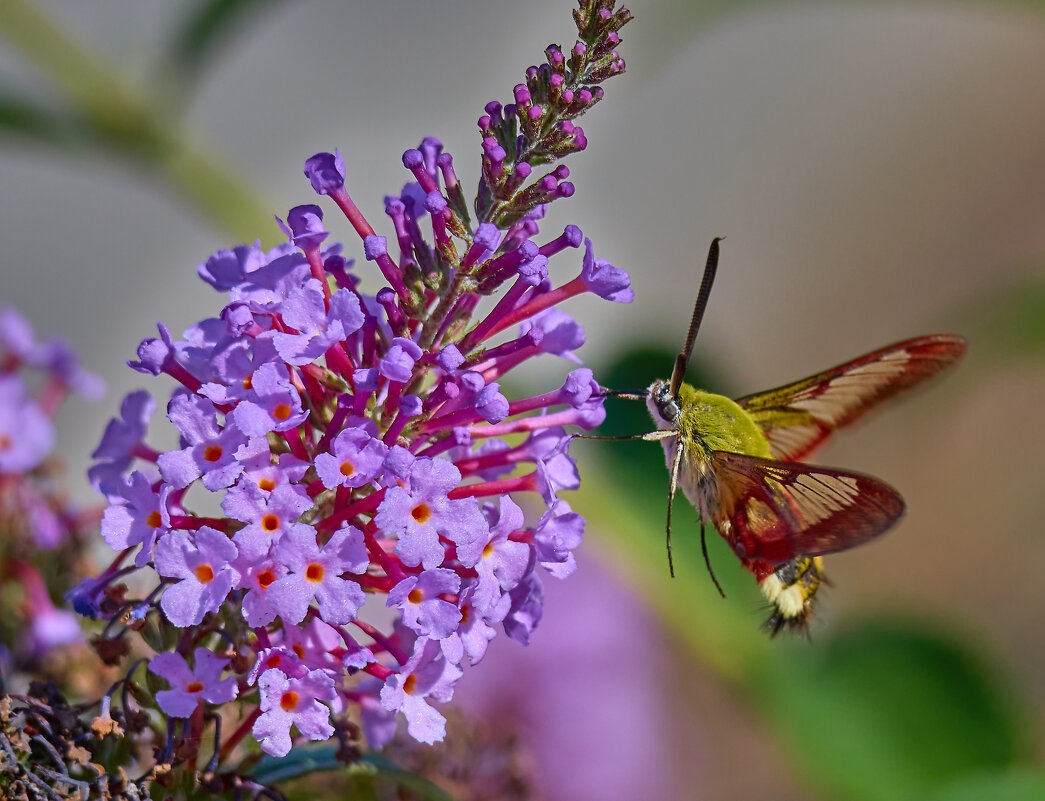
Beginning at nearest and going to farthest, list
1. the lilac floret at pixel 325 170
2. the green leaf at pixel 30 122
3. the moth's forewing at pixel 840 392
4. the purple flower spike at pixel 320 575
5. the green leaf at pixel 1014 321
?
the purple flower spike at pixel 320 575 < the lilac floret at pixel 325 170 < the moth's forewing at pixel 840 392 < the green leaf at pixel 30 122 < the green leaf at pixel 1014 321

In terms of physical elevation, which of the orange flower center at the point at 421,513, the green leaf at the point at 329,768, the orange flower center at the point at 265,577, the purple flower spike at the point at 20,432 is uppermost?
the purple flower spike at the point at 20,432

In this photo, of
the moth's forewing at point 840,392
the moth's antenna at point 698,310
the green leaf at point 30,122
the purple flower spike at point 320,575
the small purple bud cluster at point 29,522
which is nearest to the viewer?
the purple flower spike at point 320,575

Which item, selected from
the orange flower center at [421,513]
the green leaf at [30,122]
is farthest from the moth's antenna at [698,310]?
the green leaf at [30,122]

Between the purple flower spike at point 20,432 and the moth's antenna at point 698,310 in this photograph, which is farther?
the purple flower spike at point 20,432

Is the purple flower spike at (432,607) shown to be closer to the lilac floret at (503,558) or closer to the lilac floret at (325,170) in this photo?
the lilac floret at (503,558)

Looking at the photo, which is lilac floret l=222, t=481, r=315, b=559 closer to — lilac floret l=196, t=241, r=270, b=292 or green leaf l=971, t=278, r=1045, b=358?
lilac floret l=196, t=241, r=270, b=292

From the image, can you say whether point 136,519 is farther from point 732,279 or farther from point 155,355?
point 732,279

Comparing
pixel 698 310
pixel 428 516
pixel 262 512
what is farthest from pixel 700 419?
pixel 262 512

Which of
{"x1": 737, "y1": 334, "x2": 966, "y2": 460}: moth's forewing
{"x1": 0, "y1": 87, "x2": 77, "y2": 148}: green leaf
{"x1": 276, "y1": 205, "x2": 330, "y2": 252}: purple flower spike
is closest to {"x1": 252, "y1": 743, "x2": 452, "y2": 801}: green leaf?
{"x1": 276, "y1": 205, "x2": 330, "y2": 252}: purple flower spike
